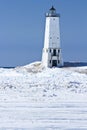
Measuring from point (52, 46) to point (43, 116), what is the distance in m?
42.2

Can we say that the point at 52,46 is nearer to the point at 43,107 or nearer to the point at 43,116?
the point at 43,107

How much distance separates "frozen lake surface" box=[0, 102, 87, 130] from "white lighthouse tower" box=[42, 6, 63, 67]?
37.8m

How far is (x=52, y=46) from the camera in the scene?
5828 cm

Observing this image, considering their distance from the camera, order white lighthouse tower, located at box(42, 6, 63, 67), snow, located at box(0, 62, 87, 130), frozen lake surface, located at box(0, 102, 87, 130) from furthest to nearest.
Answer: white lighthouse tower, located at box(42, 6, 63, 67)
snow, located at box(0, 62, 87, 130)
frozen lake surface, located at box(0, 102, 87, 130)

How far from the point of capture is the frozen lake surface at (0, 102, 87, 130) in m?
14.5

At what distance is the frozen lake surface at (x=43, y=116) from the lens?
14500 millimetres

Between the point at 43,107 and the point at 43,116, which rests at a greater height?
the point at 43,116

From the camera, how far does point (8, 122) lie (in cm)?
1506

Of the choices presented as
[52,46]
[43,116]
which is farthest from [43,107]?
[52,46]

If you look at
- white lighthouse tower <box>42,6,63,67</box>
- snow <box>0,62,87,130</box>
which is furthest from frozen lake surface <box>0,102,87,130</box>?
white lighthouse tower <box>42,6,63,67</box>

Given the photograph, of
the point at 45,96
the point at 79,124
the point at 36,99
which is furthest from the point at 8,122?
the point at 45,96

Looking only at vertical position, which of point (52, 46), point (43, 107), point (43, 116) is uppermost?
point (43, 116)

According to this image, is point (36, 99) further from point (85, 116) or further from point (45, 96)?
point (85, 116)

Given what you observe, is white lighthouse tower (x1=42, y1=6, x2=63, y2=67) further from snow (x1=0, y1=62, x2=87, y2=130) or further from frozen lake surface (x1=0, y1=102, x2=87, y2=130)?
frozen lake surface (x1=0, y1=102, x2=87, y2=130)
